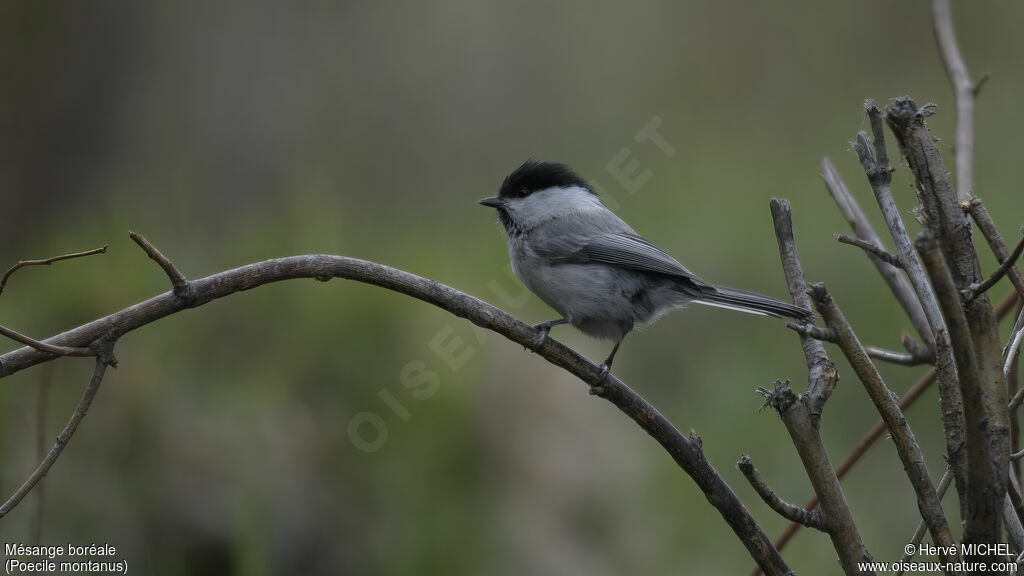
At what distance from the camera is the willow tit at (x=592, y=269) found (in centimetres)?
200

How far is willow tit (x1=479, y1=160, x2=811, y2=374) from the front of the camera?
200 cm

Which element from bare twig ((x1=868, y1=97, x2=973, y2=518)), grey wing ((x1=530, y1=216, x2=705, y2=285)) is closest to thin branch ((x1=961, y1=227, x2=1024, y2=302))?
bare twig ((x1=868, y1=97, x2=973, y2=518))

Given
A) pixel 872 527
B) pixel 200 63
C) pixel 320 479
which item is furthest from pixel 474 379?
pixel 200 63

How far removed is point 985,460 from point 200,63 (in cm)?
370

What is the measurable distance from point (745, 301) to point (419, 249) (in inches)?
71.6

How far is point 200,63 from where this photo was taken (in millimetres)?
3668

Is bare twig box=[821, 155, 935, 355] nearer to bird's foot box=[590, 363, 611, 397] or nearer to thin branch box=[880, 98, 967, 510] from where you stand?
thin branch box=[880, 98, 967, 510]

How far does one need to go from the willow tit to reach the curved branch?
0.71 meters

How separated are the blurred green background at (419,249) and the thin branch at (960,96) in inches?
39.3

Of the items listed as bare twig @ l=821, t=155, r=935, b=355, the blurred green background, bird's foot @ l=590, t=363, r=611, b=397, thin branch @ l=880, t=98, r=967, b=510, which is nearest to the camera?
thin branch @ l=880, t=98, r=967, b=510

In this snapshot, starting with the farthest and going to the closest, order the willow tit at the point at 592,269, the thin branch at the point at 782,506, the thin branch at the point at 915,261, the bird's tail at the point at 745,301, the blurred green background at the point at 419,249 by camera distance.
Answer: the blurred green background at the point at 419,249, the willow tit at the point at 592,269, the bird's tail at the point at 745,301, the thin branch at the point at 782,506, the thin branch at the point at 915,261

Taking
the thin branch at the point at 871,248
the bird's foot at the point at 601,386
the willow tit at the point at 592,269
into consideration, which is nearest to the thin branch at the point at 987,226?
the thin branch at the point at 871,248

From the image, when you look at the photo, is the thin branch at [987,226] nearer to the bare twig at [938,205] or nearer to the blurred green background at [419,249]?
the bare twig at [938,205]

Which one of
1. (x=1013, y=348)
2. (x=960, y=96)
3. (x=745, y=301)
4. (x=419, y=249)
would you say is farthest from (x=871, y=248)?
(x=419, y=249)
